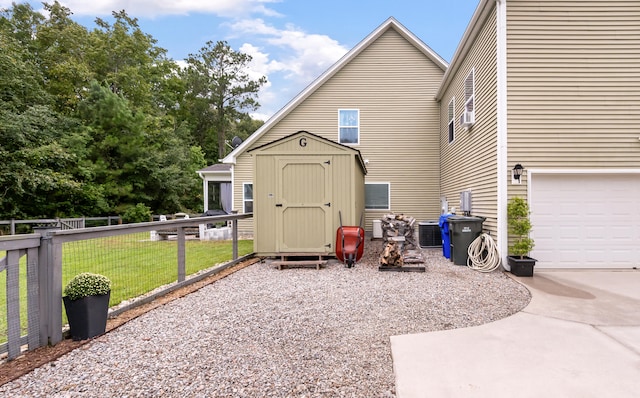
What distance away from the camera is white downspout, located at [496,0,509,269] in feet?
20.1

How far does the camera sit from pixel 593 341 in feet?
9.56

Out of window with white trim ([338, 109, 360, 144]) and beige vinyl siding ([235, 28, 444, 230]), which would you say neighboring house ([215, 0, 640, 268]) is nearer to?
beige vinyl siding ([235, 28, 444, 230])

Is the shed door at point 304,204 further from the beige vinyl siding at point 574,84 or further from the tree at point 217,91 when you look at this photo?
the tree at point 217,91

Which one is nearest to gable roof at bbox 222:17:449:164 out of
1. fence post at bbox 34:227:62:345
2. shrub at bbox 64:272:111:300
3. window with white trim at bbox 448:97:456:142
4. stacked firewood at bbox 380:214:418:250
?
window with white trim at bbox 448:97:456:142

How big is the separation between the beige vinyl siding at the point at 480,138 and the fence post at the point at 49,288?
21.0 feet

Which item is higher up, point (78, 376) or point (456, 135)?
point (456, 135)

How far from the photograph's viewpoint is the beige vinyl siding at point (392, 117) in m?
11.8

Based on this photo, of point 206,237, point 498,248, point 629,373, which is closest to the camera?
point 629,373

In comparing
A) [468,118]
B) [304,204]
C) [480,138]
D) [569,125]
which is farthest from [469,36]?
[304,204]

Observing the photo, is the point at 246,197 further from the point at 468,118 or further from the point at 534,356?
the point at 534,356

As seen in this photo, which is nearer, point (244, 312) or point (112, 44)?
point (244, 312)

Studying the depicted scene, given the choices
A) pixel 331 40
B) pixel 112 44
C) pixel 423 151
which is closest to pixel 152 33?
pixel 112 44

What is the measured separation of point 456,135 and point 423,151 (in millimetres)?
2461

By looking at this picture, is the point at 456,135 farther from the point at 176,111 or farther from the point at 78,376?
the point at 176,111
